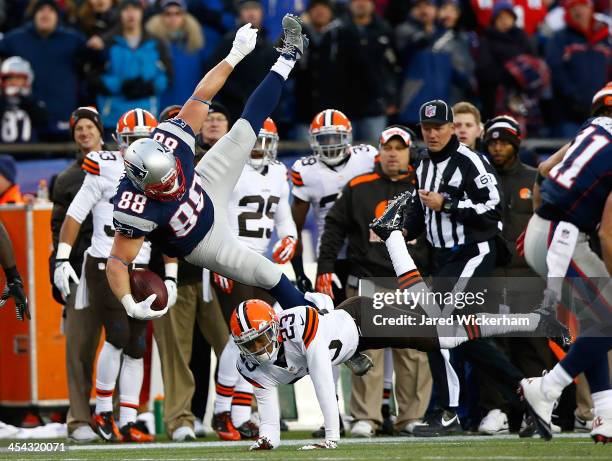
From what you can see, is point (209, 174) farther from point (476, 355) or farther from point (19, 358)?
point (19, 358)

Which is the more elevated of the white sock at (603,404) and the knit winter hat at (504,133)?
the knit winter hat at (504,133)

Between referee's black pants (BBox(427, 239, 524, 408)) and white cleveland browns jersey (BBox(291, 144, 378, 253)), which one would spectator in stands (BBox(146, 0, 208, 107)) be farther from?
referee's black pants (BBox(427, 239, 524, 408))

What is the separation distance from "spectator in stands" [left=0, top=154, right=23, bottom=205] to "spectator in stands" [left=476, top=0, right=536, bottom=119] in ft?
14.7

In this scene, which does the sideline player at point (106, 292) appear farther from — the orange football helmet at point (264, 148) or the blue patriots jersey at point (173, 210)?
the blue patriots jersey at point (173, 210)

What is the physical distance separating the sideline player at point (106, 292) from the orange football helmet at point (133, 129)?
0.07 meters

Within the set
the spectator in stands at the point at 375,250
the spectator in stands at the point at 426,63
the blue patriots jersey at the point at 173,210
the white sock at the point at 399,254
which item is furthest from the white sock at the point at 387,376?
the spectator in stands at the point at 426,63

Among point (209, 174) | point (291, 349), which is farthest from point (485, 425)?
point (209, 174)

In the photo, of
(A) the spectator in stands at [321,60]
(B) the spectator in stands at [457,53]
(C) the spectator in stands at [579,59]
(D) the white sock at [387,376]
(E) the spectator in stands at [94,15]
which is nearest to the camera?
(D) the white sock at [387,376]

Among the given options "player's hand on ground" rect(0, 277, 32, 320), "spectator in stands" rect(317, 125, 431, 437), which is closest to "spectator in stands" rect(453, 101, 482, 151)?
"spectator in stands" rect(317, 125, 431, 437)

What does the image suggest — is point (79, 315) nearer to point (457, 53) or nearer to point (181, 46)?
point (181, 46)

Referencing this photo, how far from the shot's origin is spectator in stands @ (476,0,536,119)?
42.8ft

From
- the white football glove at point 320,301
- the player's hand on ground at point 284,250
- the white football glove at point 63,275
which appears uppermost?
the player's hand on ground at point 284,250

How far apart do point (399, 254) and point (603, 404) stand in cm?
172

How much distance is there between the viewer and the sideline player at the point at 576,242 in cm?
721
